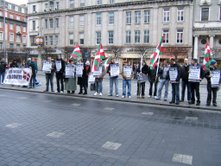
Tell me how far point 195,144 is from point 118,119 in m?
2.79

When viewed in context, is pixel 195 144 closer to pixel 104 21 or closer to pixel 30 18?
pixel 104 21

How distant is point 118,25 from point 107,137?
40062 mm

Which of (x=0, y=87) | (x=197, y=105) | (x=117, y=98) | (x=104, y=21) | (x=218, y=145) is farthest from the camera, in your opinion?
(x=104, y=21)

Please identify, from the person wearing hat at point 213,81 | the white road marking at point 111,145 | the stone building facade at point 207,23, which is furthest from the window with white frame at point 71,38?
the white road marking at point 111,145

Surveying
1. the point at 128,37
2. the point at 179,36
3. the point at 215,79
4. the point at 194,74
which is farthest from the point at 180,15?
the point at 215,79

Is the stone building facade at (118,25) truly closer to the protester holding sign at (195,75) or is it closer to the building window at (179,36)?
the building window at (179,36)

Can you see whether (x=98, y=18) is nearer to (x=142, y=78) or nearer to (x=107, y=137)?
→ (x=142, y=78)

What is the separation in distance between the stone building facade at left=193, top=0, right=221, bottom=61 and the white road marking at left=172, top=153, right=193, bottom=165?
37.4 metres

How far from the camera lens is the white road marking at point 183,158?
4.34 m

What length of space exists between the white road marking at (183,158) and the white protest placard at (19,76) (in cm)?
1249

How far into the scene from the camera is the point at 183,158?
14.7 ft

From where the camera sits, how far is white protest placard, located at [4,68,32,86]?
15125 millimetres

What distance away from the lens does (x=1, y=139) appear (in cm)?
528

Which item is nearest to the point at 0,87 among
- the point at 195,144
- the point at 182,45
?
the point at 195,144
